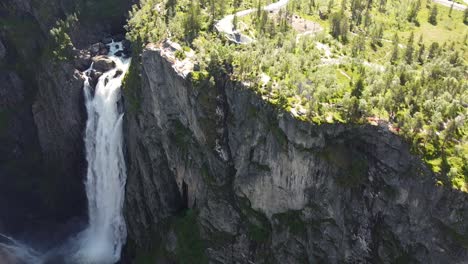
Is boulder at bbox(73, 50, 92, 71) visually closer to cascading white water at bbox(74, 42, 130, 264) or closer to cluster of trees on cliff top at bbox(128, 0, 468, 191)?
cascading white water at bbox(74, 42, 130, 264)

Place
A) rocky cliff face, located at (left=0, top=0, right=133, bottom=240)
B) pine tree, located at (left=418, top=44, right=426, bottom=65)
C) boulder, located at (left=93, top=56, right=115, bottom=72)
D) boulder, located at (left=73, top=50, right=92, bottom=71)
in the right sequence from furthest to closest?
rocky cliff face, located at (left=0, top=0, right=133, bottom=240), boulder, located at (left=73, top=50, right=92, bottom=71), boulder, located at (left=93, top=56, right=115, bottom=72), pine tree, located at (left=418, top=44, right=426, bottom=65)

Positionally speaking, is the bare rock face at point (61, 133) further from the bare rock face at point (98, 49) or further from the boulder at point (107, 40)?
the boulder at point (107, 40)

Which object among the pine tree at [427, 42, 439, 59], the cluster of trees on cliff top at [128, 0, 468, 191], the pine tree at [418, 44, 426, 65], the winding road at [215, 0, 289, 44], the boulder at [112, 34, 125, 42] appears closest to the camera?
the cluster of trees on cliff top at [128, 0, 468, 191]

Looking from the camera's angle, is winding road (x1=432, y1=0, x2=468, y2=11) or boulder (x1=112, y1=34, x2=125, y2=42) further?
boulder (x1=112, y1=34, x2=125, y2=42)

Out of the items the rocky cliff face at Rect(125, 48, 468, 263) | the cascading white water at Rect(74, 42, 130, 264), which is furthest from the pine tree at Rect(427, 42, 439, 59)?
the cascading white water at Rect(74, 42, 130, 264)

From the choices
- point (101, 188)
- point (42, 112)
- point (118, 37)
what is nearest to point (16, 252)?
point (101, 188)

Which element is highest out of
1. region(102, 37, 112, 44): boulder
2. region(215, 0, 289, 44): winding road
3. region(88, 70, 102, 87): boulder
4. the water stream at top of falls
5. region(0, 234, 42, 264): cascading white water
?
region(215, 0, 289, 44): winding road

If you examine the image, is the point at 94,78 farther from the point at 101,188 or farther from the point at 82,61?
the point at 101,188

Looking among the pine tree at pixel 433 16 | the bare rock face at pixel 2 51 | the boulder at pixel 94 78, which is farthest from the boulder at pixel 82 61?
the pine tree at pixel 433 16

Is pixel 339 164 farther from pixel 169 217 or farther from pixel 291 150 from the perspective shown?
pixel 169 217
